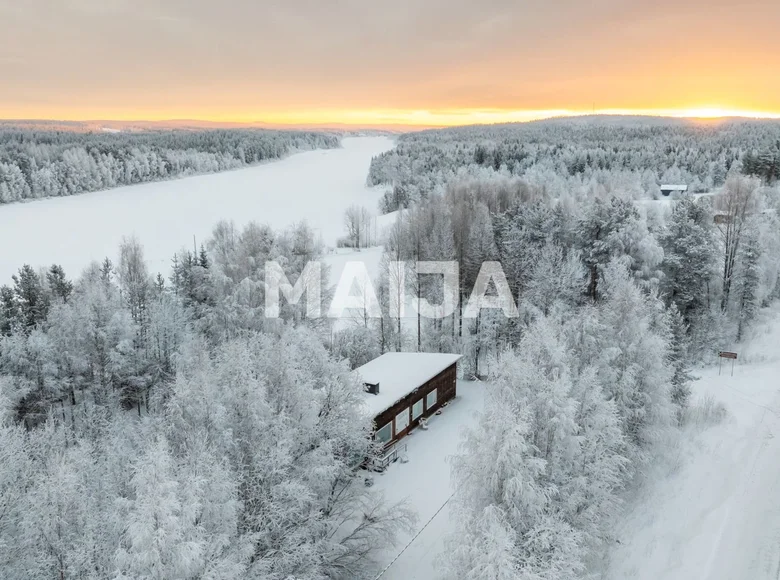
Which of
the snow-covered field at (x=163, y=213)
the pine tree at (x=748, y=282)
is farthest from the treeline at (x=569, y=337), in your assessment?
the snow-covered field at (x=163, y=213)

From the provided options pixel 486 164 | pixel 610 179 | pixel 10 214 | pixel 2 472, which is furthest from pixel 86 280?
pixel 486 164

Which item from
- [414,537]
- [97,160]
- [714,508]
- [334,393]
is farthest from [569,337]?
[97,160]

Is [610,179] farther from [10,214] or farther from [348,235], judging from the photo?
[10,214]

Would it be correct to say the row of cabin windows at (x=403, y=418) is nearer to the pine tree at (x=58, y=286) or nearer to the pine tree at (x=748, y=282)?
the pine tree at (x=748, y=282)

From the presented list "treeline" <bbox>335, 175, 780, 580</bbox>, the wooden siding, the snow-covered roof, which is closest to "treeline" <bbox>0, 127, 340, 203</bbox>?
"treeline" <bbox>335, 175, 780, 580</bbox>

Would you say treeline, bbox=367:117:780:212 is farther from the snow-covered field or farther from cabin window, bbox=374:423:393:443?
cabin window, bbox=374:423:393:443
